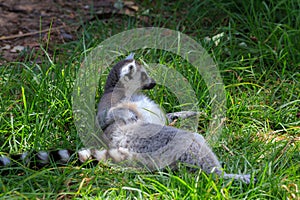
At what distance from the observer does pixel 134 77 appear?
3592 millimetres

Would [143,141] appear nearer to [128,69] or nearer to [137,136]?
[137,136]

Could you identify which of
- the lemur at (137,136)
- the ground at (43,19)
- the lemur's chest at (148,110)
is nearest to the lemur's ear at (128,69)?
the lemur at (137,136)

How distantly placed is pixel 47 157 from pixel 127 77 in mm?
681

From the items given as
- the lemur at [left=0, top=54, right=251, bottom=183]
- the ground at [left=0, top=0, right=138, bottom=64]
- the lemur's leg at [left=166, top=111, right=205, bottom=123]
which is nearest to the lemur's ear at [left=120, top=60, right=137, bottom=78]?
the lemur at [left=0, top=54, right=251, bottom=183]

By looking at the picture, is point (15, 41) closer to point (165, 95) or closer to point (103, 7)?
point (103, 7)

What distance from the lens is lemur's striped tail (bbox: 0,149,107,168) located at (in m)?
3.38

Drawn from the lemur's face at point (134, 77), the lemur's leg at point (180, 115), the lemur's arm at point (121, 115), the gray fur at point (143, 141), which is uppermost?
the lemur's face at point (134, 77)

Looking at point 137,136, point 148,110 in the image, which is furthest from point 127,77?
point 137,136

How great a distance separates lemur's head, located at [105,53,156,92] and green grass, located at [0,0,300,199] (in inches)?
16.8

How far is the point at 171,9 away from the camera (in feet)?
17.8

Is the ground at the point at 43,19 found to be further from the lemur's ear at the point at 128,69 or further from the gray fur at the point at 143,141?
the gray fur at the point at 143,141

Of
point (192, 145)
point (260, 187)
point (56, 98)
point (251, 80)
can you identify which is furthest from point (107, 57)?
point (260, 187)

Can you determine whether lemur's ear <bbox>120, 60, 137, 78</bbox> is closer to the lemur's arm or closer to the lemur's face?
the lemur's face

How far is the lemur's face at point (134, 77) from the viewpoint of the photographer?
3.55 metres
